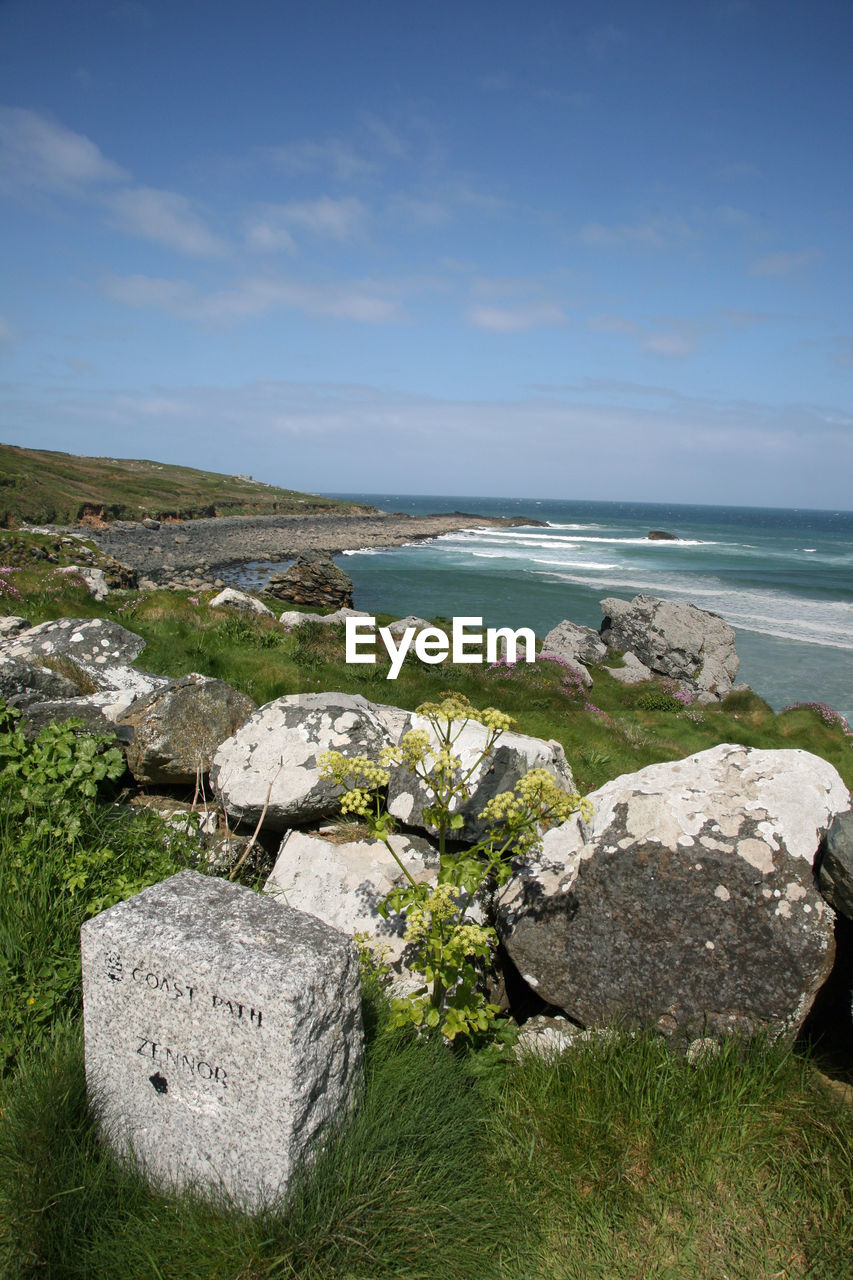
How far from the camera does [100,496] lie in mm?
96375

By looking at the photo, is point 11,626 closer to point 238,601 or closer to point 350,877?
point 350,877

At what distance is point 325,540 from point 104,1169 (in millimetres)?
92632

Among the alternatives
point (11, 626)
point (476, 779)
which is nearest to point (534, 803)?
point (476, 779)

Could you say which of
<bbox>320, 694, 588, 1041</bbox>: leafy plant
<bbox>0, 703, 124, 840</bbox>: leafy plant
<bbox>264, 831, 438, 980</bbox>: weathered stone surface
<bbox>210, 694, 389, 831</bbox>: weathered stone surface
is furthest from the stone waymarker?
<bbox>210, 694, 389, 831</bbox>: weathered stone surface

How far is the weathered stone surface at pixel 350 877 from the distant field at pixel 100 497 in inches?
2571

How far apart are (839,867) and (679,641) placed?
27.1 meters

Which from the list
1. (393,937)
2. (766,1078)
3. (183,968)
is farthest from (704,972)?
(183,968)

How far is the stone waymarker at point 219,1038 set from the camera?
319 centimetres

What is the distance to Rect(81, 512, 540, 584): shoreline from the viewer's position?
5938 cm

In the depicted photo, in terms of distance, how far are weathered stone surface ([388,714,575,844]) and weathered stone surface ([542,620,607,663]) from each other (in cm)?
2298

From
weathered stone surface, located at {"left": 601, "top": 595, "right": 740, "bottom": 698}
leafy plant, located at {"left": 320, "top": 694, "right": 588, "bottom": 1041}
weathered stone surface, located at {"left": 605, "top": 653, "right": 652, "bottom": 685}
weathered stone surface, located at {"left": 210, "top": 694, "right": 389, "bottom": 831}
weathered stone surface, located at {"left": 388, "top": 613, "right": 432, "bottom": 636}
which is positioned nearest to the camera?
leafy plant, located at {"left": 320, "top": 694, "right": 588, "bottom": 1041}

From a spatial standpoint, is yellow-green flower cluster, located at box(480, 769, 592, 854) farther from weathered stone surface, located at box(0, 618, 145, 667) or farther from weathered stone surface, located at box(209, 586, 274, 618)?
weathered stone surface, located at box(209, 586, 274, 618)

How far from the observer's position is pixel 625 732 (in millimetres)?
16266

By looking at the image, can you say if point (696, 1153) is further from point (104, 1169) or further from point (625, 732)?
point (625, 732)
